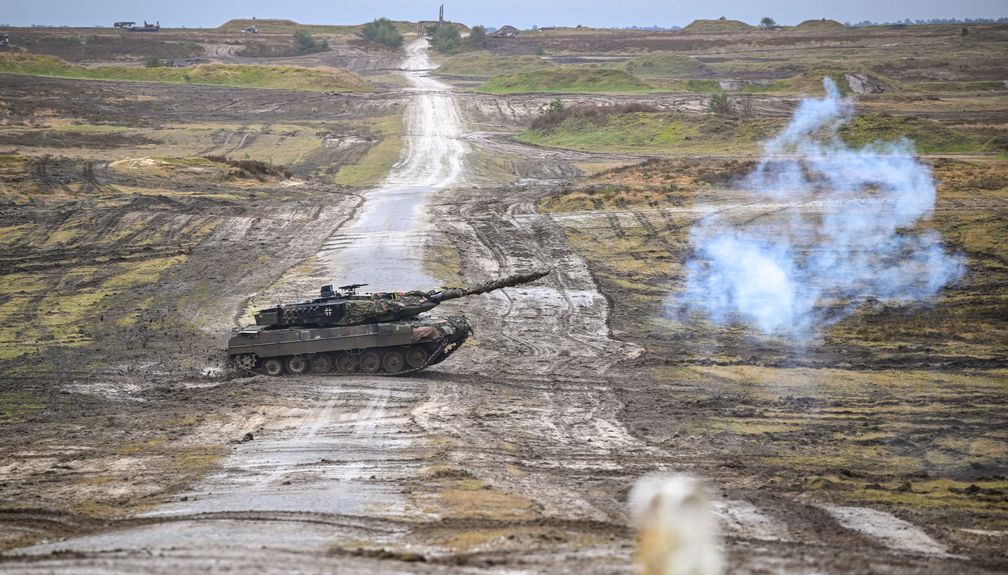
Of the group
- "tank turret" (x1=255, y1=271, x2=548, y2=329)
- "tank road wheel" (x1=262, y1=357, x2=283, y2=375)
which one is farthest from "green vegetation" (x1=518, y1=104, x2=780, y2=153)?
"tank road wheel" (x1=262, y1=357, x2=283, y2=375)

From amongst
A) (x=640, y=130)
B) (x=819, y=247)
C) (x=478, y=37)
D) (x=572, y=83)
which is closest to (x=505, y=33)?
(x=478, y=37)

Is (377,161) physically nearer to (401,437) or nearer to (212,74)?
(212,74)

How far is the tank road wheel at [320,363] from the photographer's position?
2355cm

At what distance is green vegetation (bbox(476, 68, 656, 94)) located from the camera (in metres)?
81.9

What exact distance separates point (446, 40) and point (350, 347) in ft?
345

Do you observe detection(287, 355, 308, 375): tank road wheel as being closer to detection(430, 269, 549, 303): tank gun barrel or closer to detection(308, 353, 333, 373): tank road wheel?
detection(308, 353, 333, 373): tank road wheel

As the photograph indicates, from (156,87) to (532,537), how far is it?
7422 cm

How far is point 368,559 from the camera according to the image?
11.7 metres

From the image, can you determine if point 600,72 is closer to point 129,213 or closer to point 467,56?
point 467,56

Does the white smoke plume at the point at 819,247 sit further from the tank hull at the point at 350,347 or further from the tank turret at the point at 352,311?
the tank hull at the point at 350,347

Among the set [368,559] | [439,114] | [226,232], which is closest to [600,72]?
[439,114]

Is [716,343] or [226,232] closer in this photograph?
[716,343]

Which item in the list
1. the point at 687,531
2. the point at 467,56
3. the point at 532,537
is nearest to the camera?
the point at 687,531

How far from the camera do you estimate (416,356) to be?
77.0 ft
